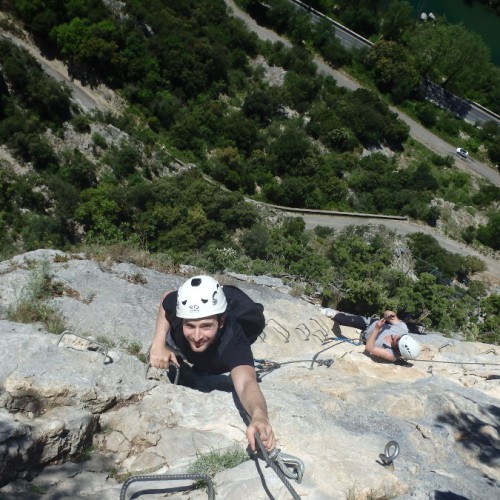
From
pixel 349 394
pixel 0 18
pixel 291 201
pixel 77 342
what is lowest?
pixel 291 201

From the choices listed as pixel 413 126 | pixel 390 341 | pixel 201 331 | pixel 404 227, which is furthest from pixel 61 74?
pixel 201 331

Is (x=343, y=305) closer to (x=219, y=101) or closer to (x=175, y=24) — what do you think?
(x=219, y=101)

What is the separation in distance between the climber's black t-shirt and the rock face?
0.59 meters

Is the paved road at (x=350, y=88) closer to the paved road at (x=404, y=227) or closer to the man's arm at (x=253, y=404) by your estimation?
the paved road at (x=404, y=227)

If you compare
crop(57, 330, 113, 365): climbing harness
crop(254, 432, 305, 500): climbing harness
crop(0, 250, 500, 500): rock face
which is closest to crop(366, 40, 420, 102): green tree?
crop(0, 250, 500, 500): rock face

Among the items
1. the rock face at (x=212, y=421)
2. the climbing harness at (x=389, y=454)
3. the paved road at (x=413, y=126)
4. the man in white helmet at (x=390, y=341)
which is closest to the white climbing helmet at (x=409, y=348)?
the man in white helmet at (x=390, y=341)

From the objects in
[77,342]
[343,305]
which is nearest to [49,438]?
[77,342]

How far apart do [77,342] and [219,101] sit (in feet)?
133

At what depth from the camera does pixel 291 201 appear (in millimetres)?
41031

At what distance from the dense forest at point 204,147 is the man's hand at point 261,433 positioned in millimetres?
14418

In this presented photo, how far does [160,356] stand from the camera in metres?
5.14

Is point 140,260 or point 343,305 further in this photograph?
point 343,305

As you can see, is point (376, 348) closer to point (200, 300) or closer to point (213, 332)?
point (213, 332)

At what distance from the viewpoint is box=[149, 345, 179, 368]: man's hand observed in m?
5.13
